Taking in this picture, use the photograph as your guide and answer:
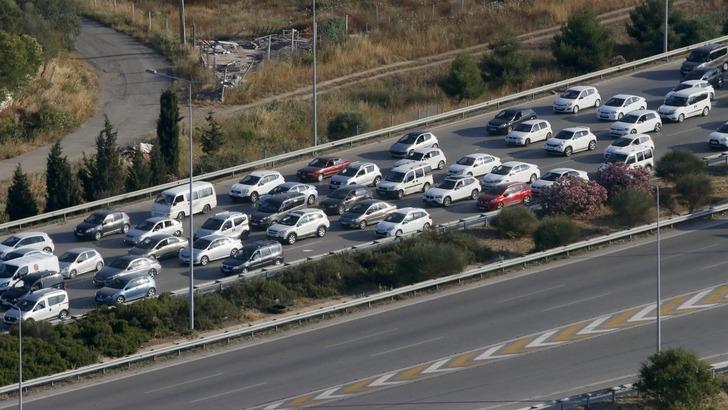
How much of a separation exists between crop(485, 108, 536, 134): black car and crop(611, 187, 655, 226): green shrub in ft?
37.6

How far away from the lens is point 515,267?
55.6 m

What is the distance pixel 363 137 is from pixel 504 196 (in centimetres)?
1157

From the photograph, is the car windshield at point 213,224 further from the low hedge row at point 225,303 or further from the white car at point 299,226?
the low hedge row at point 225,303

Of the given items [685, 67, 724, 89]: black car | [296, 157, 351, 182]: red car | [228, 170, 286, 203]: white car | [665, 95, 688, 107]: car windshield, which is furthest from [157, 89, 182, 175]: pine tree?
[685, 67, 724, 89]: black car

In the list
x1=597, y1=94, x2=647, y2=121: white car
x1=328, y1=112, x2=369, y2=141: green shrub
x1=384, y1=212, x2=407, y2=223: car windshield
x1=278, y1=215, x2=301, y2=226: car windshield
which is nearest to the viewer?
x1=384, y1=212, x2=407, y2=223: car windshield

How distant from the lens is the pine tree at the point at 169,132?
224ft

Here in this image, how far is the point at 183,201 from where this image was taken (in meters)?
61.0

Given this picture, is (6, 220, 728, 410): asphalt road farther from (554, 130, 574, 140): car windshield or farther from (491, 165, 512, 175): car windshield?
(554, 130, 574, 140): car windshield

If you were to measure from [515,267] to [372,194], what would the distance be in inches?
374

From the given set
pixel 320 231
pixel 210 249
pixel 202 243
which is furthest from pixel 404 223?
pixel 202 243

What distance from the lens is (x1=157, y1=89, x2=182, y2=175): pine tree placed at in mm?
68250

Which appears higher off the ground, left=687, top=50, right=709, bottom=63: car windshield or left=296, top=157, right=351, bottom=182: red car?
left=687, top=50, right=709, bottom=63: car windshield

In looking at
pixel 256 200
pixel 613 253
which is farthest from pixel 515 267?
pixel 256 200

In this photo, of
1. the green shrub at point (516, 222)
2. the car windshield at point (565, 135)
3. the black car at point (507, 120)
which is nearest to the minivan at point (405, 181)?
the green shrub at point (516, 222)
